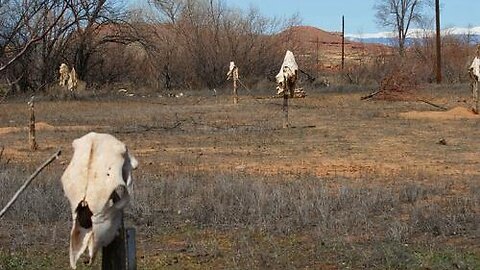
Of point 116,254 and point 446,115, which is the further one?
point 446,115

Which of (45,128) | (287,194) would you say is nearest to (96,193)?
(287,194)

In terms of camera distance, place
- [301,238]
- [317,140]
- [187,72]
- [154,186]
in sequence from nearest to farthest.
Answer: [301,238] < [154,186] < [317,140] < [187,72]

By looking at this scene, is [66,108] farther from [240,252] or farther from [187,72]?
[240,252]

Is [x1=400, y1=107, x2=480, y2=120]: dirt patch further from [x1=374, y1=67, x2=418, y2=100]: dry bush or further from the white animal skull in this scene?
the white animal skull

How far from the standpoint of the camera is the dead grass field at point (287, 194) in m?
7.62

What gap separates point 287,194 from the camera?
10.5m

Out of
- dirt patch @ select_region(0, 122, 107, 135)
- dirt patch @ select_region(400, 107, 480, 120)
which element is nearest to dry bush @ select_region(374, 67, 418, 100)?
dirt patch @ select_region(400, 107, 480, 120)

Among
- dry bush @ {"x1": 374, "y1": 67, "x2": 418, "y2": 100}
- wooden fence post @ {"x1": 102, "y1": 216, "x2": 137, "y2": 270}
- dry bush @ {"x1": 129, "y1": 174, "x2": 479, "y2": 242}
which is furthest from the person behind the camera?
dry bush @ {"x1": 374, "y1": 67, "x2": 418, "y2": 100}

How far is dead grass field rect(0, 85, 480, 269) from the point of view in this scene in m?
7.62

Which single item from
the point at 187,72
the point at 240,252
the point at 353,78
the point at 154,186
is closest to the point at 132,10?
the point at 187,72

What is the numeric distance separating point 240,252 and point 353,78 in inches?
1747

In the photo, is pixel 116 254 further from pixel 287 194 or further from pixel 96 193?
pixel 287 194

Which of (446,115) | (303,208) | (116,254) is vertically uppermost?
(116,254)

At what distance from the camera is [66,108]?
3469 cm
